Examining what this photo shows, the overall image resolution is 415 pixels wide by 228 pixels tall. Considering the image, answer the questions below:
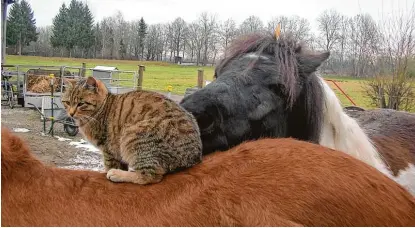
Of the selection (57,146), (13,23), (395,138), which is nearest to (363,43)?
(395,138)

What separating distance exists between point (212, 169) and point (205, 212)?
0.16m

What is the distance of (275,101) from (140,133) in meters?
0.87

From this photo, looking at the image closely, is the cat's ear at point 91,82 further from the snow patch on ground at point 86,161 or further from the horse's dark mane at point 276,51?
the snow patch on ground at point 86,161

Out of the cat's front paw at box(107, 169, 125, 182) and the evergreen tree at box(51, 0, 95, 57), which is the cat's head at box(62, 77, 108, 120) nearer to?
the cat's front paw at box(107, 169, 125, 182)

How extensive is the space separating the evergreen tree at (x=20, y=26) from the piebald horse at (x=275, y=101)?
2.71 metres

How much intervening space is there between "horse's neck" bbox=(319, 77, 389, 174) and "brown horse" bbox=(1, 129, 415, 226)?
1073 millimetres

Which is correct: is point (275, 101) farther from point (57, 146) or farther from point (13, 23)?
point (57, 146)

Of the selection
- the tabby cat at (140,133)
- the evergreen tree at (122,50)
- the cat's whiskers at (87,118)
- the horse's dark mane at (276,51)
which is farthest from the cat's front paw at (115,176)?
the evergreen tree at (122,50)

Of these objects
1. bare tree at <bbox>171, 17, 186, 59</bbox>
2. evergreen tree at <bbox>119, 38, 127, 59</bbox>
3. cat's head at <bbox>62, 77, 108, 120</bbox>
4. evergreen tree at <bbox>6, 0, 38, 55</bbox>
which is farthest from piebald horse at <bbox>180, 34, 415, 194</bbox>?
evergreen tree at <bbox>119, 38, 127, 59</bbox>

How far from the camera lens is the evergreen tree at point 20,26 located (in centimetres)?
422

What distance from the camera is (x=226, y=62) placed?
236cm

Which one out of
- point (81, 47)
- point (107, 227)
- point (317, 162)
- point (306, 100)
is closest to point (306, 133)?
point (306, 100)

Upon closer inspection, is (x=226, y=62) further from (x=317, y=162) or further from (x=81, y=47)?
(x=81, y=47)

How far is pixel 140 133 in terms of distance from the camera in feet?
4.68
